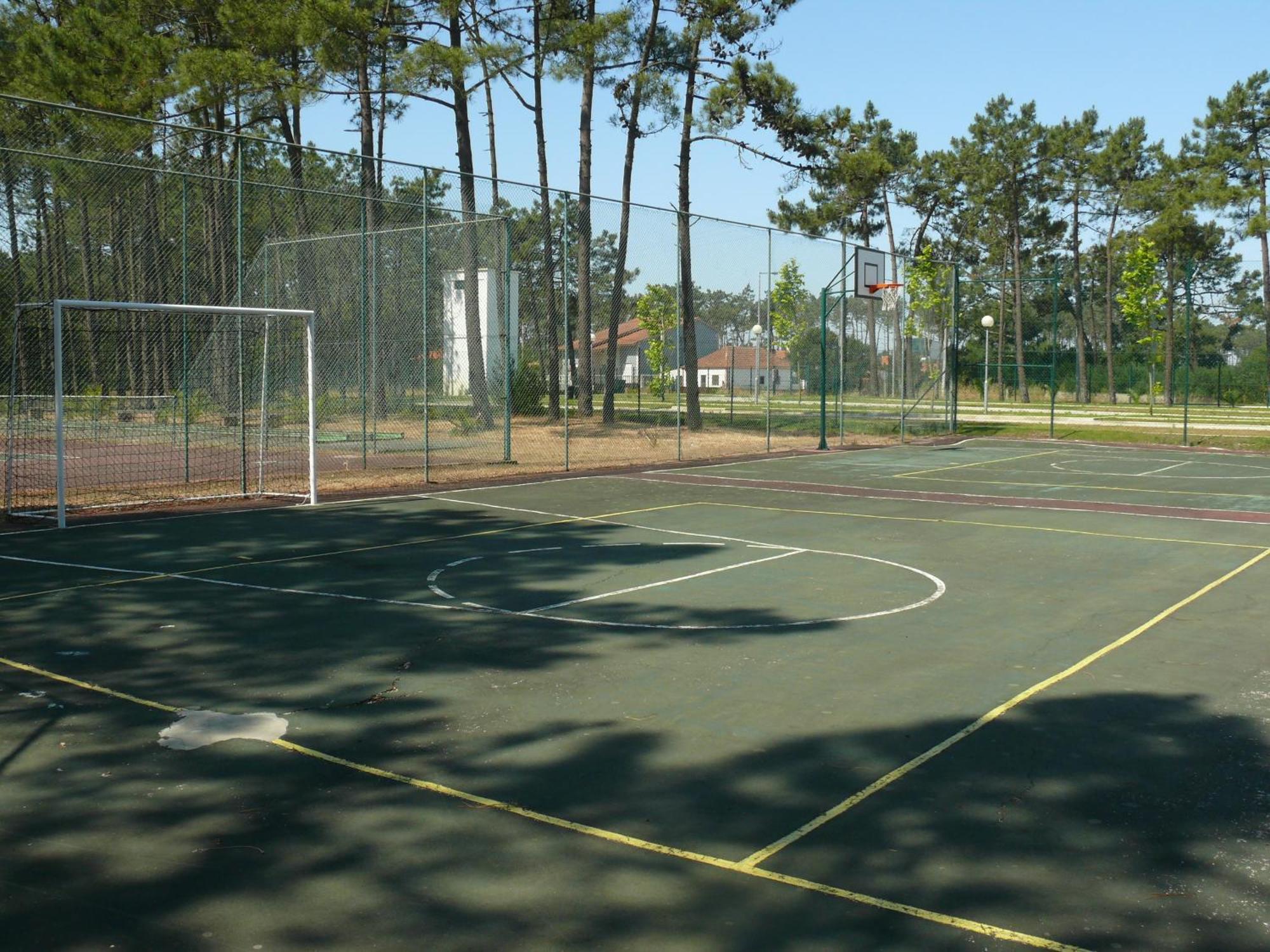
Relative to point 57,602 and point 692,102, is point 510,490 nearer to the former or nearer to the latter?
point 57,602

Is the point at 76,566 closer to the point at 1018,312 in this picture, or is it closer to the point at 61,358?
the point at 61,358

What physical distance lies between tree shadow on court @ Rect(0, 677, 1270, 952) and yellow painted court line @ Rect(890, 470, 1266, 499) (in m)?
10.9

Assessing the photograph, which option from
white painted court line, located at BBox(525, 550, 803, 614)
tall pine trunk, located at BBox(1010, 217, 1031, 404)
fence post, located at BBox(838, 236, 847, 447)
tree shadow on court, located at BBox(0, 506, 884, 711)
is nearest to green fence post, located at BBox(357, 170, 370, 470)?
tree shadow on court, located at BBox(0, 506, 884, 711)

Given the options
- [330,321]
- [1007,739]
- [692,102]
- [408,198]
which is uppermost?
[692,102]

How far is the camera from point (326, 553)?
9.86 m

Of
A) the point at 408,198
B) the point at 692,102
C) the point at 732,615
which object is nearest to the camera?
the point at 732,615

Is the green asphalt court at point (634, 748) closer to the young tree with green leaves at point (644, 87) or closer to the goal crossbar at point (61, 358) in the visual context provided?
the goal crossbar at point (61, 358)

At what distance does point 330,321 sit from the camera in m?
18.1

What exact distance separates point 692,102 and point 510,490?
1544 cm

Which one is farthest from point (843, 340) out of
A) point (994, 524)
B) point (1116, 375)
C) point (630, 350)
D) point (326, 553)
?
point (1116, 375)

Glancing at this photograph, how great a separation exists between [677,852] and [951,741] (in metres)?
1.71

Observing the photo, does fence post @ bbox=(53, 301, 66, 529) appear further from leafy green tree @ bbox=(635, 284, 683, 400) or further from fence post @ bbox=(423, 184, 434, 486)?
leafy green tree @ bbox=(635, 284, 683, 400)

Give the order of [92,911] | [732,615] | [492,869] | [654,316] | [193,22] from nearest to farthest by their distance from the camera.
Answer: [92,911]
[492,869]
[732,615]
[193,22]
[654,316]

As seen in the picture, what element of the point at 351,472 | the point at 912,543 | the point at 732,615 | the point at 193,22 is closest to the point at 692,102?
the point at 193,22
